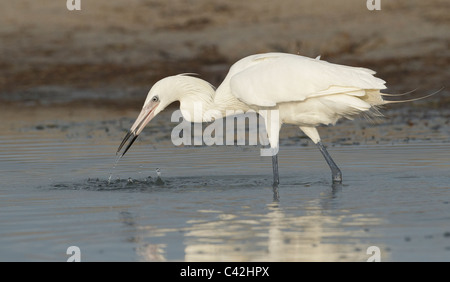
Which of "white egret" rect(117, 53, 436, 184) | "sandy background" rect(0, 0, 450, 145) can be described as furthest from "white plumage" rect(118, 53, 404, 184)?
"sandy background" rect(0, 0, 450, 145)

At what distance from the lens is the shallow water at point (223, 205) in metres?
7.11

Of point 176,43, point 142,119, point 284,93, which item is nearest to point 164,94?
point 142,119

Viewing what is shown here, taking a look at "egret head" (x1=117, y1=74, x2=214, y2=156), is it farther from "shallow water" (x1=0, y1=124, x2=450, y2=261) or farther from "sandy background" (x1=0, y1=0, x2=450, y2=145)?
"sandy background" (x1=0, y1=0, x2=450, y2=145)

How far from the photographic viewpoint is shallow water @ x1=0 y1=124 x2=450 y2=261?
7113mm

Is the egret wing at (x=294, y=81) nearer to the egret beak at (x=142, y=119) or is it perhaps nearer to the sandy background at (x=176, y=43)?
the egret beak at (x=142, y=119)

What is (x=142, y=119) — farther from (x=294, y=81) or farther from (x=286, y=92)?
(x=294, y=81)

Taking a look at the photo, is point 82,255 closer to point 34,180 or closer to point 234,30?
point 34,180

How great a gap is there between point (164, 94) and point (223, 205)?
8.04 ft

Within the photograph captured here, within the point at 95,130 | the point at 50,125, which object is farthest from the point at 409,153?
the point at 50,125

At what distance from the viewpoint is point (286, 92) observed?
10430 millimetres

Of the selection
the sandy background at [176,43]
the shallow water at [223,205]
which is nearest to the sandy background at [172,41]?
the sandy background at [176,43]

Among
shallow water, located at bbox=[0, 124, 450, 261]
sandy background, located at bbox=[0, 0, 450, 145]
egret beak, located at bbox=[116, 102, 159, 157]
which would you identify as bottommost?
shallow water, located at bbox=[0, 124, 450, 261]

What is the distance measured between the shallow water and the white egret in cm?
69

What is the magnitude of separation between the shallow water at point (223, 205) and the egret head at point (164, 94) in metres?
0.59
